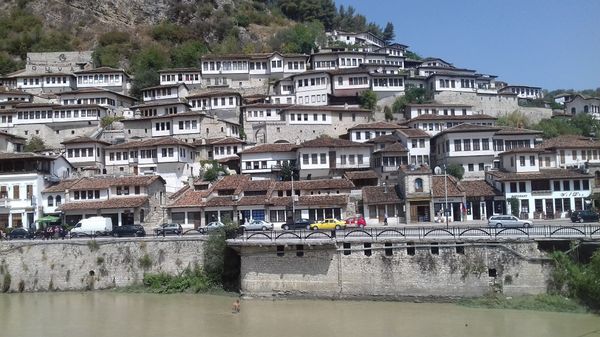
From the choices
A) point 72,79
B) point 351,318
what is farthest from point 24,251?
point 72,79

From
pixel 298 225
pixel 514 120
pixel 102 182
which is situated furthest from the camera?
pixel 514 120

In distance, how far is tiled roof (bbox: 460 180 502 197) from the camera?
145ft

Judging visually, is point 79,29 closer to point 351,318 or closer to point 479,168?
point 479,168

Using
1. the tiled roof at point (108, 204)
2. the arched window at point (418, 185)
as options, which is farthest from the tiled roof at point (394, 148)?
the tiled roof at point (108, 204)

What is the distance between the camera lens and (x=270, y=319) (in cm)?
2634

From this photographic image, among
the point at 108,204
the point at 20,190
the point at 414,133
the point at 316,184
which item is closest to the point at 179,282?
the point at 108,204

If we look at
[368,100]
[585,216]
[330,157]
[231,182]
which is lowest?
[585,216]

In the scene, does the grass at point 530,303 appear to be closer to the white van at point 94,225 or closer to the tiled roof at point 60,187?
the white van at point 94,225

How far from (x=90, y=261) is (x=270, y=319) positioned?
45.5 feet

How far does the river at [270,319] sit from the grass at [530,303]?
0.48 meters

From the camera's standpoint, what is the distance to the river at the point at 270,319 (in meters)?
23.9

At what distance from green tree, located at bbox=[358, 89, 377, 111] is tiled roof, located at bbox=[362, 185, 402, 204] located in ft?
72.3

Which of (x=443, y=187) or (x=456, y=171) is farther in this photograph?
(x=456, y=171)

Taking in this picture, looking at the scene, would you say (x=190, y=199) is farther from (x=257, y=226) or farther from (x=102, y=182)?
→ (x=257, y=226)
